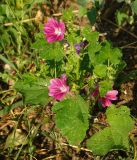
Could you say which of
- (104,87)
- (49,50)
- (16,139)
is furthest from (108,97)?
(16,139)

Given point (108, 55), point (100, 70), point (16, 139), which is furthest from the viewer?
point (16, 139)

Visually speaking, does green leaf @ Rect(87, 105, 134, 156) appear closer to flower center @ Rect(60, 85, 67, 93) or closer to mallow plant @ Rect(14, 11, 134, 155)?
mallow plant @ Rect(14, 11, 134, 155)

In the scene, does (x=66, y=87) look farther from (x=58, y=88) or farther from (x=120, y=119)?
(x=120, y=119)

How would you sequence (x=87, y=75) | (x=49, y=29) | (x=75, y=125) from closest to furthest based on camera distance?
1. (x=75, y=125)
2. (x=49, y=29)
3. (x=87, y=75)

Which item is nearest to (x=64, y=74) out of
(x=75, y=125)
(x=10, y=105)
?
(x=75, y=125)

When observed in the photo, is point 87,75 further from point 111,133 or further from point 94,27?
point 94,27
